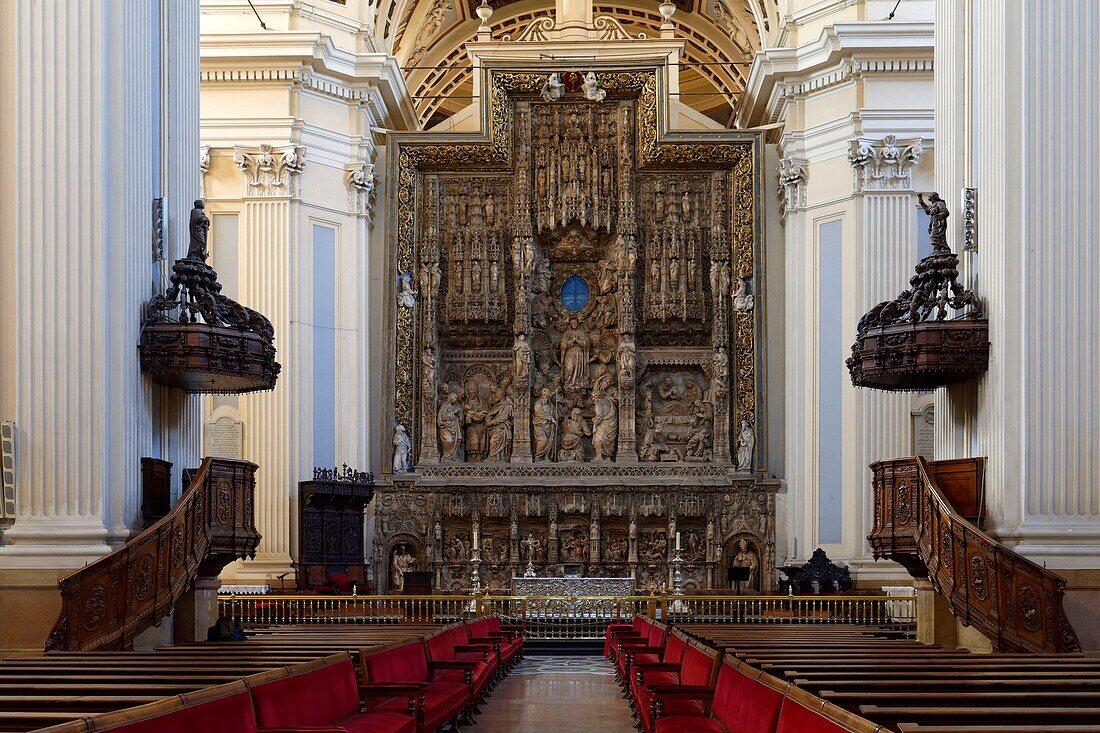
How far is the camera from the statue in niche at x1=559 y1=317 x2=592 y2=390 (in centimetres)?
2822

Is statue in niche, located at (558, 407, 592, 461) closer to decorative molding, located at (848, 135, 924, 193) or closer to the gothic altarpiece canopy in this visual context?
the gothic altarpiece canopy

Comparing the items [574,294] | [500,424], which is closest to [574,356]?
[574,294]

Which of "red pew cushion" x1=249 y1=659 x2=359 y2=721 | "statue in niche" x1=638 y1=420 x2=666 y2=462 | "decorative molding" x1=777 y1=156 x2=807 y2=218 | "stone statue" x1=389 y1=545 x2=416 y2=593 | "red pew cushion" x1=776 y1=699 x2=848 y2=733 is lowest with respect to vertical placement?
"stone statue" x1=389 y1=545 x2=416 y2=593

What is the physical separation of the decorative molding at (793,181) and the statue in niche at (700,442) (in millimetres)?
4626

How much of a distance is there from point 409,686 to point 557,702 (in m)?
4.64

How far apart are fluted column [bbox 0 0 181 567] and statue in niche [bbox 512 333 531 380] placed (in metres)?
14.8

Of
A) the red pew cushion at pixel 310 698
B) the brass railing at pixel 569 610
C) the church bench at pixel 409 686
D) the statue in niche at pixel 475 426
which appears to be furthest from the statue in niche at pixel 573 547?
the red pew cushion at pixel 310 698

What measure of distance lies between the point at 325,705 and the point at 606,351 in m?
21.1

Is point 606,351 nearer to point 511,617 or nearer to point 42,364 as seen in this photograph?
point 511,617

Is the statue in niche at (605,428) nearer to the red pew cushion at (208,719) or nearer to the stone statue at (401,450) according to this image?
the stone statue at (401,450)

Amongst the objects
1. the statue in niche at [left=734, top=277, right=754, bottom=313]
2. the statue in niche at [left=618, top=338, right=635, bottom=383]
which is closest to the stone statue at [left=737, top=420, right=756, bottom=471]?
the statue in niche at [left=734, top=277, right=754, bottom=313]

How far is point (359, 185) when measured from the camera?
86.5 feet

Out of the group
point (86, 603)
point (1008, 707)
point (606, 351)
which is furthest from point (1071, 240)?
point (606, 351)

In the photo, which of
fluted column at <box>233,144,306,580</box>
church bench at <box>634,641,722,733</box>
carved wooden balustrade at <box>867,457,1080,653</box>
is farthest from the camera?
fluted column at <box>233,144,306,580</box>
